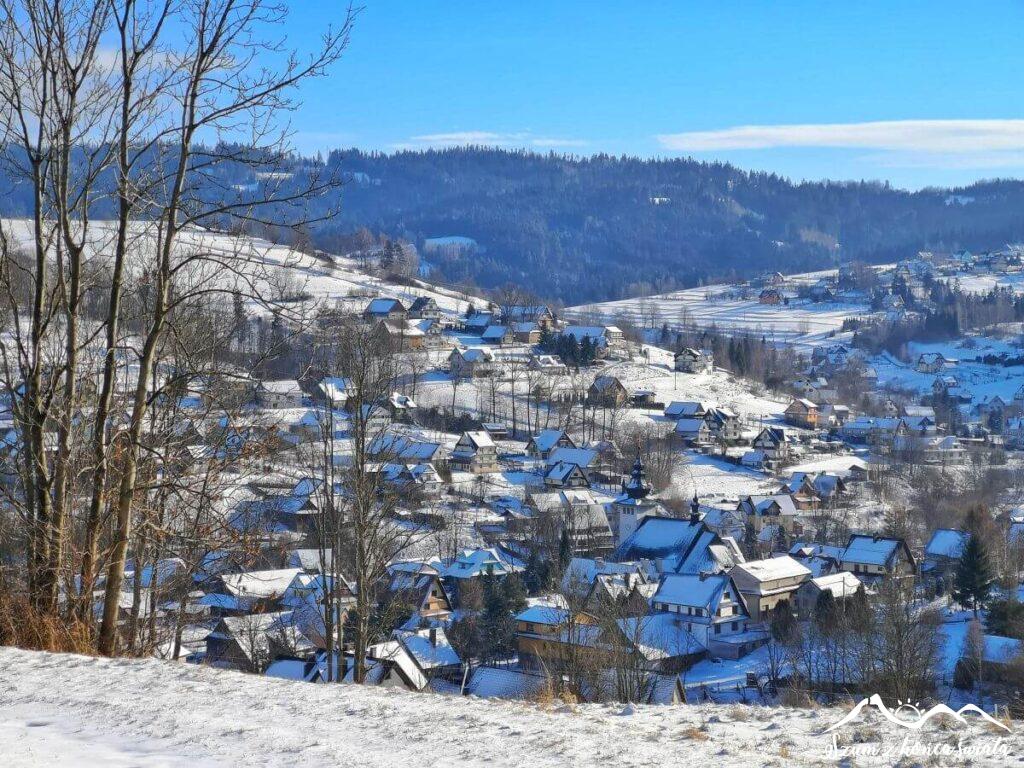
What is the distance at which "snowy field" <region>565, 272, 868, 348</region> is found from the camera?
93312 millimetres

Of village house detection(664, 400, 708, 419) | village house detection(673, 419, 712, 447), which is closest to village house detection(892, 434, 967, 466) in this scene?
village house detection(673, 419, 712, 447)

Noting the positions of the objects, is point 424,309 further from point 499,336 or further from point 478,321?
point 499,336

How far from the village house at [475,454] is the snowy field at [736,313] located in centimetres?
5093

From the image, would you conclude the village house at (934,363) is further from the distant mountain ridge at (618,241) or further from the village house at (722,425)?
the distant mountain ridge at (618,241)

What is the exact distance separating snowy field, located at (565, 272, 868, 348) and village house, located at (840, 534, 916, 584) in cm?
5942

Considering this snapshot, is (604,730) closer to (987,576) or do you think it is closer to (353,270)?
(987,576)

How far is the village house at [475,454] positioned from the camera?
3619 cm

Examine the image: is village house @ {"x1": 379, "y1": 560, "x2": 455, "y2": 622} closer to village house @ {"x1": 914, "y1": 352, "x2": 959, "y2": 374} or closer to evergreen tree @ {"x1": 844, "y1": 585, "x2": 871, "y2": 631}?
evergreen tree @ {"x1": 844, "y1": 585, "x2": 871, "y2": 631}

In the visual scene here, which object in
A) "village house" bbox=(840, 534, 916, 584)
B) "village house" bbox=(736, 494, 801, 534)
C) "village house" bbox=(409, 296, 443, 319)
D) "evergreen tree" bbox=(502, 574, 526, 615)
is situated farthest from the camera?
"village house" bbox=(409, 296, 443, 319)

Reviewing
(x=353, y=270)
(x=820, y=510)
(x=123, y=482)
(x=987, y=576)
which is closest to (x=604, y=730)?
(x=123, y=482)

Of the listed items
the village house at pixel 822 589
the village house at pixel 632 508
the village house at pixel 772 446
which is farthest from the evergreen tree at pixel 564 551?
the village house at pixel 772 446

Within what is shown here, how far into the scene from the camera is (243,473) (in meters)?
7.11

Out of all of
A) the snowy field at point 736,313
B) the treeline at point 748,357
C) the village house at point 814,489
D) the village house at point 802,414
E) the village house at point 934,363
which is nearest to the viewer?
the village house at point 814,489

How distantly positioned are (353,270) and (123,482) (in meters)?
73.4
